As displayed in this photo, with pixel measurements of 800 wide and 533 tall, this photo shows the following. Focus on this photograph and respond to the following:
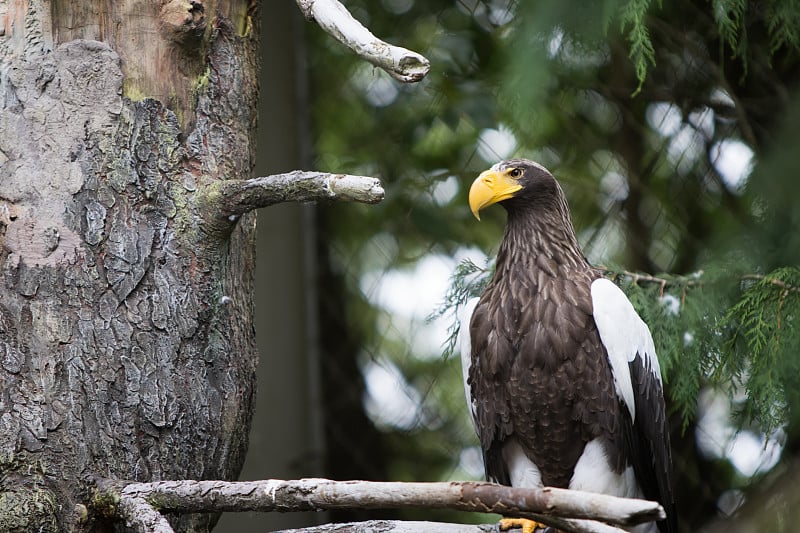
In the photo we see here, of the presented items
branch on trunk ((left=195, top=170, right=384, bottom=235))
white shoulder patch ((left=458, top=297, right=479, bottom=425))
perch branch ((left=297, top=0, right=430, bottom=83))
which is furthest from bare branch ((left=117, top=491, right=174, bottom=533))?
white shoulder patch ((left=458, top=297, right=479, bottom=425))

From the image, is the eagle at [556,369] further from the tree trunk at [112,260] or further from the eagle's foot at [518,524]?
the tree trunk at [112,260]

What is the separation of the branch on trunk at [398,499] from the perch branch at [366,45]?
0.55 m

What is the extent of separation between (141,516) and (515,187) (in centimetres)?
111

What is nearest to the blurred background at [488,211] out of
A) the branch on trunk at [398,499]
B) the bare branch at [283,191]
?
the bare branch at [283,191]

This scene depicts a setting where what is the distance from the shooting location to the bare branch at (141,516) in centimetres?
132

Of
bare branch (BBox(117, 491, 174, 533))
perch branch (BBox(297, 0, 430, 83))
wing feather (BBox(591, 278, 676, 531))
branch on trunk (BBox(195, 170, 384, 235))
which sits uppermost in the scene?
perch branch (BBox(297, 0, 430, 83))

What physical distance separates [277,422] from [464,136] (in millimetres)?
1166

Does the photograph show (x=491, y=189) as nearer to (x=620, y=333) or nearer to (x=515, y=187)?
(x=515, y=187)

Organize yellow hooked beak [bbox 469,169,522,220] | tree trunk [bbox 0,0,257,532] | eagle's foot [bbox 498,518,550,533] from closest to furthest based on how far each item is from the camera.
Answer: tree trunk [bbox 0,0,257,532], eagle's foot [bbox 498,518,550,533], yellow hooked beak [bbox 469,169,522,220]

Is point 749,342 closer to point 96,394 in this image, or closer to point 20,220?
point 96,394

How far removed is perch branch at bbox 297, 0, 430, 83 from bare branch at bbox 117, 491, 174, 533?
0.72m

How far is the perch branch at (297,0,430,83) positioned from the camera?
1256 millimetres

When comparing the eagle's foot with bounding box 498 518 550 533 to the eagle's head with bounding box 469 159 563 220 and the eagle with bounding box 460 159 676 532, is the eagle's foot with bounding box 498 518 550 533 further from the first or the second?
the eagle's head with bounding box 469 159 563 220

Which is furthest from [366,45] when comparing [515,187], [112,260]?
[515,187]
